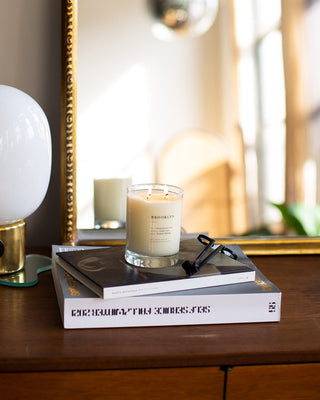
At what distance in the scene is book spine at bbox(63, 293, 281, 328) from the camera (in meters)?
0.57

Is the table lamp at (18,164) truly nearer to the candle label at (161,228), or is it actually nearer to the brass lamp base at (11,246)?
the brass lamp base at (11,246)

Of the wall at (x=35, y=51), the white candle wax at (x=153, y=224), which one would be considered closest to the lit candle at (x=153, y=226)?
the white candle wax at (x=153, y=224)

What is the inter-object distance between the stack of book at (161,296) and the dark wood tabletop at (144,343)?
1cm

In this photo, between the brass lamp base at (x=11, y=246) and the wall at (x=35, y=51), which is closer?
the brass lamp base at (x=11, y=246)

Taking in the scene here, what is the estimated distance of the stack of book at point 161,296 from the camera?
0.57 m

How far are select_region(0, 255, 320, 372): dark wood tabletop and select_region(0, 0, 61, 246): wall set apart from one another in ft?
1.13

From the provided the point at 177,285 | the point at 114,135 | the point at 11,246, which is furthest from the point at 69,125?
the point at 177,285

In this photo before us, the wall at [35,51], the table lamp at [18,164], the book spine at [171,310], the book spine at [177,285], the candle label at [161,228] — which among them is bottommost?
the book spine at [171,310]

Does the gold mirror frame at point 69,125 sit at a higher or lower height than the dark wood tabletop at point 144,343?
higher

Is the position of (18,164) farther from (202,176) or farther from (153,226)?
(202,176)

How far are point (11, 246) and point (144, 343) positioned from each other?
27 centimetres

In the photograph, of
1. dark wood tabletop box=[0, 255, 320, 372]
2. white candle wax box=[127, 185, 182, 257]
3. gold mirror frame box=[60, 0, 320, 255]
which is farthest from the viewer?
gold mirror frame box=[60, 0, 320, 255]

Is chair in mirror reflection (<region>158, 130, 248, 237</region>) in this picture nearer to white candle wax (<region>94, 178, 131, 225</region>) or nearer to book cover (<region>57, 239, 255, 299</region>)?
white candle wax (<region>94, 178, 131, 225</region>)

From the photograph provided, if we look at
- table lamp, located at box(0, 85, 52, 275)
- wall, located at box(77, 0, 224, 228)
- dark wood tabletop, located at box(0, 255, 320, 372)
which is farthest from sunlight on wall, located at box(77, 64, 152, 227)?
dark wood tabletop, located at box(0, 255, 320, 372)
